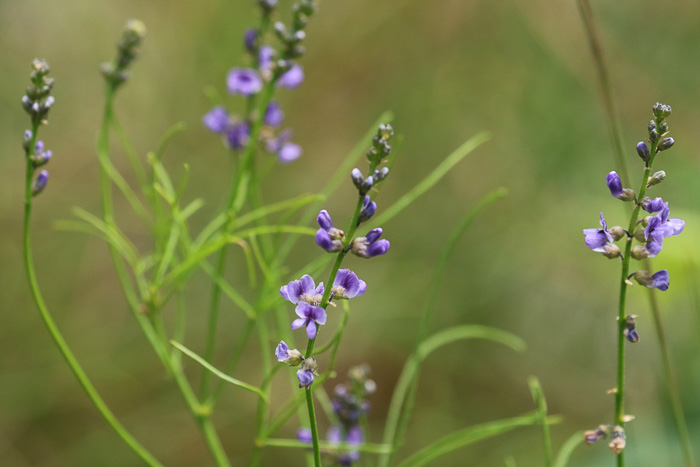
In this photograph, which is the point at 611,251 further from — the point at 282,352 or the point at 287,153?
the point at 287,153

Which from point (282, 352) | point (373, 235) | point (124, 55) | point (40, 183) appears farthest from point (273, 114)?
point (282, 352)

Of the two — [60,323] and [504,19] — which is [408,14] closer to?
[504,19]

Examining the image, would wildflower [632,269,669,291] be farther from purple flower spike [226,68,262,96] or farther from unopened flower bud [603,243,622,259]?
purple flower spike [226,68,262,96]

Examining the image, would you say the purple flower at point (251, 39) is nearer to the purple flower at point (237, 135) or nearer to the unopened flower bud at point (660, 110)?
the purple flower at point (237, 135)

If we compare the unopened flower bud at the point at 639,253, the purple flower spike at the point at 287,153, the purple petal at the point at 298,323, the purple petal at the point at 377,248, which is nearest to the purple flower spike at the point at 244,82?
the purple flower spike at the point at 287,153

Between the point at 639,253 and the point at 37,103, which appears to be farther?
the point at 37,103

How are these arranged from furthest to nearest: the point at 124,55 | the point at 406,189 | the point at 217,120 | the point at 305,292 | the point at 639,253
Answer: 1. the point at 406,189
2. the point at 217,120
3. the point at 124,55
4. the point at 639,253
5. the point at 305,292
